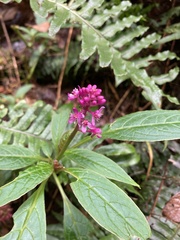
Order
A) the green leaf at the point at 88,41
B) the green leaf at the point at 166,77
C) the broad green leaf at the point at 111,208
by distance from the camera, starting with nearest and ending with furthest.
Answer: the broad green leaf at the point at 111,208
the green leaf at the point at 88,41
the green leaf at the point at 166,77

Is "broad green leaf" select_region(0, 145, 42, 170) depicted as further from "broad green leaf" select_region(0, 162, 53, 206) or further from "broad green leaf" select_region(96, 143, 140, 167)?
"broad green leaf" select_region(96, 143, 140, 167)

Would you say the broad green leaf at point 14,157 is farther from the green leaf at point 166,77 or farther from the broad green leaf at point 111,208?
the green leaf at point 166,77

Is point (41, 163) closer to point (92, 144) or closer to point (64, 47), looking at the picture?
point (92, 144)

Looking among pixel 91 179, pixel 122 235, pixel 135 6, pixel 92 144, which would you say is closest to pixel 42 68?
pixel 135 6

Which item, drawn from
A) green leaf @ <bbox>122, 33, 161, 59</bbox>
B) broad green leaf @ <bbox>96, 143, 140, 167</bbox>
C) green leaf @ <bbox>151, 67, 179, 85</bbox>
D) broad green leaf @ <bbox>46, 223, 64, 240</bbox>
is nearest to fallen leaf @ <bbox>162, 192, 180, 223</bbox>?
broad green leaf @ <bbox>96, 143, 140, 167</bbox>

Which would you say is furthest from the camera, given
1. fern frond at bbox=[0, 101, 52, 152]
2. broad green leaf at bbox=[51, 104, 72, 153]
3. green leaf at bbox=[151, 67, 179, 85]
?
green leaf at bbox=[151, 67, 179, 85]

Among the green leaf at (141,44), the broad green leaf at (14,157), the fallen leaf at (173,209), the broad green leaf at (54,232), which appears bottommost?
the fallen leaf at (173,209)

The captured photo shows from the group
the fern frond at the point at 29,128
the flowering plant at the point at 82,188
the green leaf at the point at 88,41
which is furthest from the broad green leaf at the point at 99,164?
the green leaf at the point at 88,41
